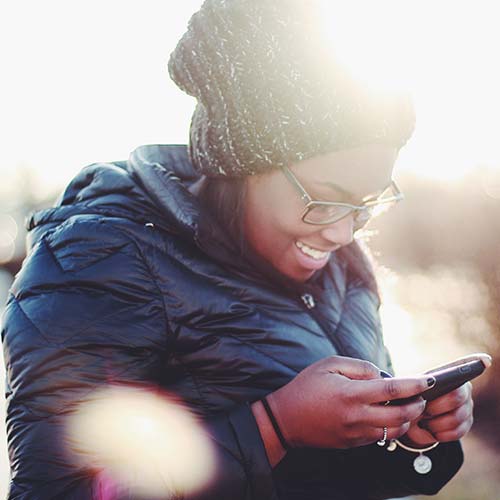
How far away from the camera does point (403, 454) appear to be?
228cm

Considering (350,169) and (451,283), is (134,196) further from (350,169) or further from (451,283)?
A: (451,283)

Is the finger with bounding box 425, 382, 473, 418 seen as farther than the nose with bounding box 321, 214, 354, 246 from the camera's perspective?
No

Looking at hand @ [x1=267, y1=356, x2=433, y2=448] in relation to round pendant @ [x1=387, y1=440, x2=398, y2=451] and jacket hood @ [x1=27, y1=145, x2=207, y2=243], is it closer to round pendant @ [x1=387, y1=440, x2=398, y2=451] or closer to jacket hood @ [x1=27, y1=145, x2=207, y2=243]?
round pendant @ [x1=387, y1=440, x2=398, y2=451]

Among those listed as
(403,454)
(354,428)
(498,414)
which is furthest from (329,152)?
(498,414)

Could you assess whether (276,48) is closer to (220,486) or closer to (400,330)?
(220,486)

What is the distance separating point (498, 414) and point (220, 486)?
5.21 meters

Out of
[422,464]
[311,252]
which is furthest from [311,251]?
[422,464]

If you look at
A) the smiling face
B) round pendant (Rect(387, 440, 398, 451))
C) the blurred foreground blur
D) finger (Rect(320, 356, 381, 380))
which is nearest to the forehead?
the smiling face

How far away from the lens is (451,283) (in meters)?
6.73

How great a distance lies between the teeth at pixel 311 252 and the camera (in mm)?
2287

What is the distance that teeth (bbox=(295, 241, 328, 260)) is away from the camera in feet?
7.50

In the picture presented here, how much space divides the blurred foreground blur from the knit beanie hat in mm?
3798

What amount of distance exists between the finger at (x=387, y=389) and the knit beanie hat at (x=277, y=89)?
773 mm

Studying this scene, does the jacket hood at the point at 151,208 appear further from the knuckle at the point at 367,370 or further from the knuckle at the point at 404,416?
the knuckle at the point at 404,416
